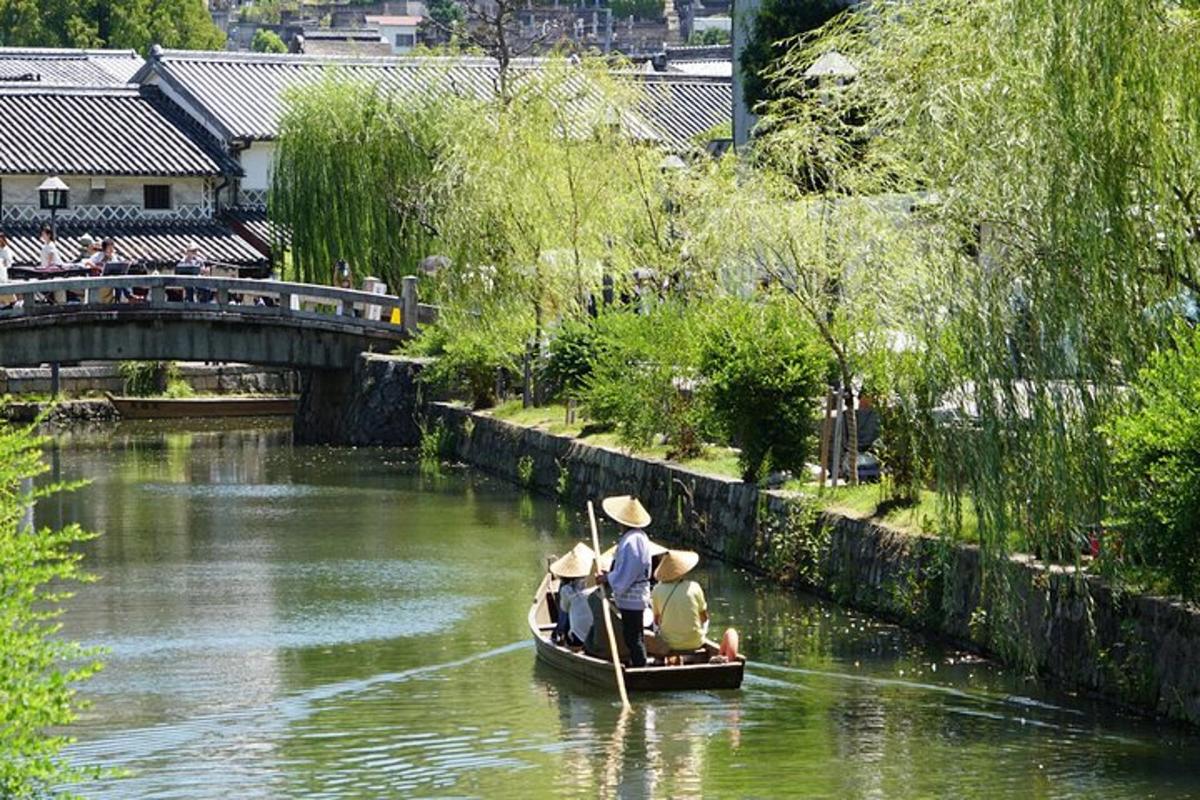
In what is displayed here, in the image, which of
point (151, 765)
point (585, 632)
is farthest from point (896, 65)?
point (151, 765)

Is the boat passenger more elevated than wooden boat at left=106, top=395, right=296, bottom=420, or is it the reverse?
wooden boat at left=106, top=395, right=296, bottom=420

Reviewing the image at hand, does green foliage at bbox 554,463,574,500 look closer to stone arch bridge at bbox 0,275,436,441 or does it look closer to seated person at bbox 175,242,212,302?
stone arch bridge at bbox 0,275,436,441

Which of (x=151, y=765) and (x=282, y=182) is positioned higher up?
(x=282, y=182)

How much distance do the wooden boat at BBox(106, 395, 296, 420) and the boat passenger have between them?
2602cm

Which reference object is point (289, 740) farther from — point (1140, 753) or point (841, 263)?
point (841, 263)

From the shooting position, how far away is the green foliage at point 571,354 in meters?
32.1

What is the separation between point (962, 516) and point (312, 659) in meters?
5.75

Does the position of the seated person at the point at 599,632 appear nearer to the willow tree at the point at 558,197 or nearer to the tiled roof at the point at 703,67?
the willow tree at the point at 558,197

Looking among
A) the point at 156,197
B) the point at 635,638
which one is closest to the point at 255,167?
the point at 156,197

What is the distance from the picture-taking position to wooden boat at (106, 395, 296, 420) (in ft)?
146

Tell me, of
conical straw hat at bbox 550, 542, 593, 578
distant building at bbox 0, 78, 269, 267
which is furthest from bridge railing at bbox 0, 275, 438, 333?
conical straw hat at bbox 550, 542, 593, 578

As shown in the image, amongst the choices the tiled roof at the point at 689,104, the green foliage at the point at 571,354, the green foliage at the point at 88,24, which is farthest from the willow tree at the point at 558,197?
the green foliage at the point at 88,24

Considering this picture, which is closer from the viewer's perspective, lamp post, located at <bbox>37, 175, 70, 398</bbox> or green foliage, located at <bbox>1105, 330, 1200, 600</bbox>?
green foliage, located at <bbox>1105, 330, 1200, 600</bbox>

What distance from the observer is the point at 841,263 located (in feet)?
78.4
